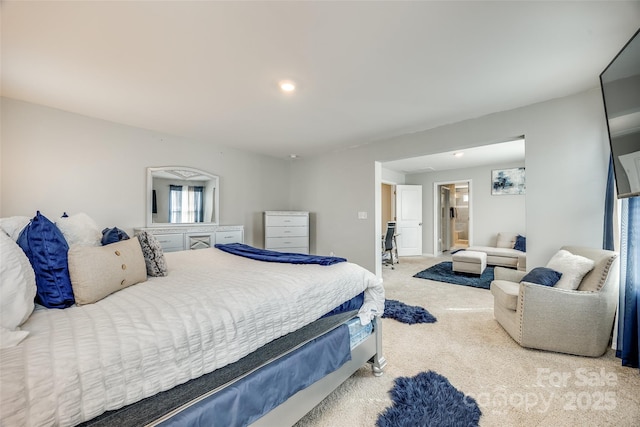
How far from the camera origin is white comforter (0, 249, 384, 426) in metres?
0.68

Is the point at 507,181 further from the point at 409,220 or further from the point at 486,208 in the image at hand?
the point at 409,220

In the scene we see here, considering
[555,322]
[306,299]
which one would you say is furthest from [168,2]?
[555,322]

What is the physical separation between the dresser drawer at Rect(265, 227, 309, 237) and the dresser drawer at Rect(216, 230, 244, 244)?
52cm

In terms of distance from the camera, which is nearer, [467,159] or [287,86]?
[287,86]

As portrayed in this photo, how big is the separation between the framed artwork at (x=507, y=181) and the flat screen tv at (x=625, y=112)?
5.01m

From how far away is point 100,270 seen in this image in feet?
3.89

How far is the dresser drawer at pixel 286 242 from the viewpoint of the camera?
473 cm

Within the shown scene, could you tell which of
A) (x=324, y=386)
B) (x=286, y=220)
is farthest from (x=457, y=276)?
(x=324, y=386)

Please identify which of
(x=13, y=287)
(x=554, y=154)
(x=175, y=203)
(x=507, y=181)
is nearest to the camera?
(x=13, y=287)

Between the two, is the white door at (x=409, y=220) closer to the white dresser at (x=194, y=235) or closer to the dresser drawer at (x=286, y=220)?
the dresser drawer at (x=286, y=220)

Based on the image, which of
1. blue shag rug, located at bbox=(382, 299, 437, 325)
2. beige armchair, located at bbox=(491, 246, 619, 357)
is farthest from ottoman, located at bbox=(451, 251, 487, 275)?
beige armchair, located at bbox=(491, 246, 619, 357)

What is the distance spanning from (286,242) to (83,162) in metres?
3.08

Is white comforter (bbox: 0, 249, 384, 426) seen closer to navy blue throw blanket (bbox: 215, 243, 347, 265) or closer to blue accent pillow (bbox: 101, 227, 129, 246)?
navy blue throw blanket (bbox: 215, 243, 347, 265)

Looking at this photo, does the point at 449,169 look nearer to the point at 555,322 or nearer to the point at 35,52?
the point at 555,322
